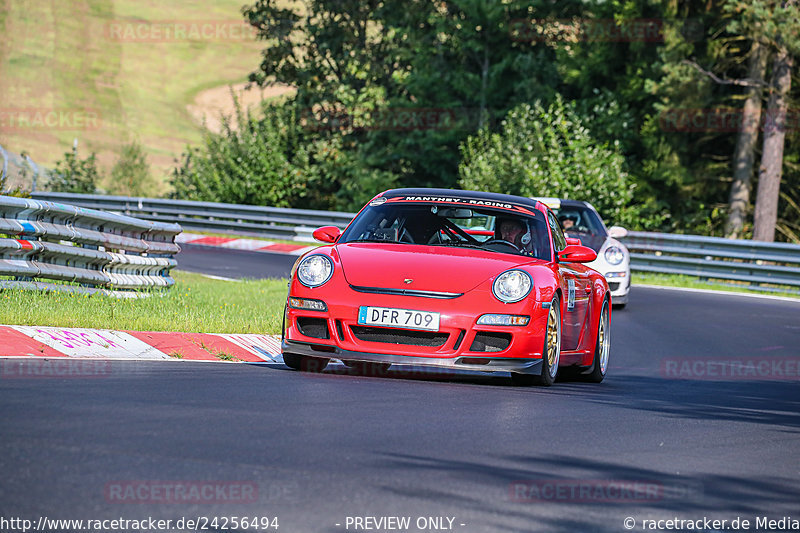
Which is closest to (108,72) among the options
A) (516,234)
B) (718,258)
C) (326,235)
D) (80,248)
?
(718,258)

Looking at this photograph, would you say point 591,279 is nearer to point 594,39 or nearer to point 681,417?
point 681,417

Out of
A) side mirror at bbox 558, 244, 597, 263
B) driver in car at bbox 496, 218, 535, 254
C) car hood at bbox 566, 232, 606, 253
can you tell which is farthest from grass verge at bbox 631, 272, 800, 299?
driver in car at bbox 496, 218, 535, 254

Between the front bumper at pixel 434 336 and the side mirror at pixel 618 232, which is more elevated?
the side mirror at pixel 618 232

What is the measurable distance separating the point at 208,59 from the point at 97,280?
15452 cm

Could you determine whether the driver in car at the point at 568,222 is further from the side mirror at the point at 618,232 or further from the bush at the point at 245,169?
the bush at the point at 245,169

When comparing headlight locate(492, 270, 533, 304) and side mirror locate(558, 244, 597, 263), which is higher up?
side mirror locate(558, 244, 597, 263)

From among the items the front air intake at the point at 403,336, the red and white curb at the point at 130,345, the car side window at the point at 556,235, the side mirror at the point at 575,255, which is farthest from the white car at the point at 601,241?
the front air intake at the point at 403,336

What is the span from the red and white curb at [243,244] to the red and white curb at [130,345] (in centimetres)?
1798

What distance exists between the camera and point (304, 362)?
9.26 m

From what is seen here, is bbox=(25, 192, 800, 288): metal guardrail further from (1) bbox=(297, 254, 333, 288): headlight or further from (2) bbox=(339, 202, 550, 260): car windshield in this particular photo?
(1) bbox=(297, 254, 333, 288): headlight

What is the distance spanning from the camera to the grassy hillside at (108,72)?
13100 centimetres

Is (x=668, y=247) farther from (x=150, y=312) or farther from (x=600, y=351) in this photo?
(x=150, y=312)

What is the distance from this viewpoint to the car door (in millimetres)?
9500

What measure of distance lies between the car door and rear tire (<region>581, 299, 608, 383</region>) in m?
0.40
